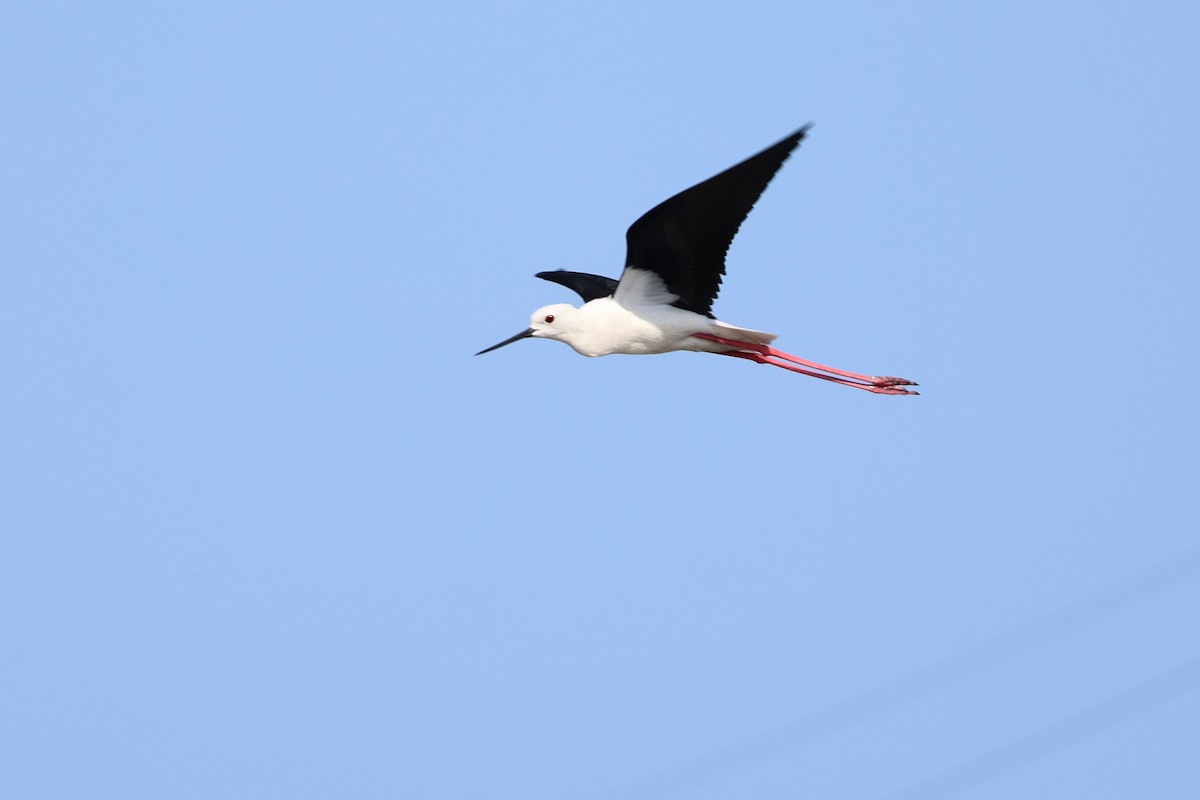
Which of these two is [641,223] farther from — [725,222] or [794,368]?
[794,368]

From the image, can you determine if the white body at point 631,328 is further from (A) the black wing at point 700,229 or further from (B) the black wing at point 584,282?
(B) the black wing at point 584,282

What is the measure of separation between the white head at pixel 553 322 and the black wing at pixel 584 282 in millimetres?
794

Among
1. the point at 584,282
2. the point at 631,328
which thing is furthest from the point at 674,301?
the point at 584,282

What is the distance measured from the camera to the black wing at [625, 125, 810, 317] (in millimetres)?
9156

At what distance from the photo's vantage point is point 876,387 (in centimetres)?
1119

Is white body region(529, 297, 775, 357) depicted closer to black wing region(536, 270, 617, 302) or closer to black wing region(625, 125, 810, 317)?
black wing region(625, 125, 810, 317)

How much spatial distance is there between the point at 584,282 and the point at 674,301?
67.9 inches

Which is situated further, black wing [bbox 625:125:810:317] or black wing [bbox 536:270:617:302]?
black wing [bbox 536:270:617:302]

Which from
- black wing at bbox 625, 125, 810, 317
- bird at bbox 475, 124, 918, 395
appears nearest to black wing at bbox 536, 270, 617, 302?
bird at bbox 475, 124, 918, 395

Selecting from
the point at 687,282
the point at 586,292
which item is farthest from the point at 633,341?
the point at 586,292

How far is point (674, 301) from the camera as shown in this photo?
1039 cm

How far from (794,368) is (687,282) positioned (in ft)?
4.35

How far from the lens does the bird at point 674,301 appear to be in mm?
9641

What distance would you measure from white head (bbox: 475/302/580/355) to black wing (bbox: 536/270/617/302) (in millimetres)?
794
